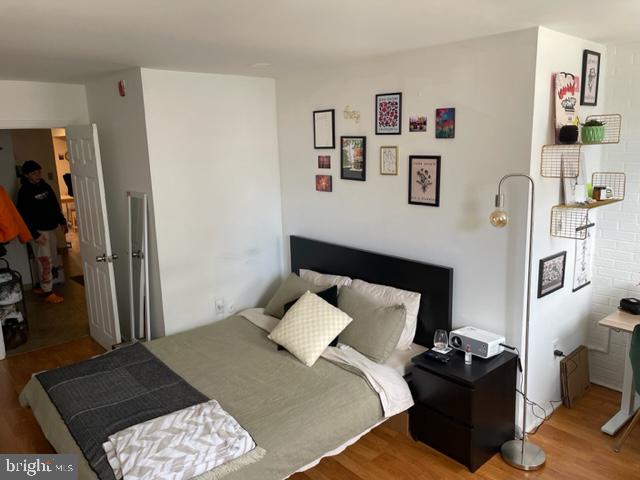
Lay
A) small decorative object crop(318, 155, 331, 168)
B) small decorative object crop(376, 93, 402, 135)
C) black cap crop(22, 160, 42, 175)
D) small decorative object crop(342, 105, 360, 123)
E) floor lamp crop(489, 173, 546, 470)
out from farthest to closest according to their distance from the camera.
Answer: black cap crop(22, 160, 42, 175), small decorative object crop(318, 155, 331, 168), small decorative object crop(342, 105, 360, 123), small decorative object crop(376, 93, 402, 135), floor lamp crop(489, 173, 546, 470)

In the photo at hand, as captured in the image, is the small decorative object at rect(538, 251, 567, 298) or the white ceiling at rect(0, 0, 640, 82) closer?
the white ceiling at rect(0, 0, 640, 82)

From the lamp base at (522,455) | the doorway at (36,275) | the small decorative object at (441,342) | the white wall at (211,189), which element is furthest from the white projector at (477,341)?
the doorway at (36,275)

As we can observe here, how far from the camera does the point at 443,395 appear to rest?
2.94 metres

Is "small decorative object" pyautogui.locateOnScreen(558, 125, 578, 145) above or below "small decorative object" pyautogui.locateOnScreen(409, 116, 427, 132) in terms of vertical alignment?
below

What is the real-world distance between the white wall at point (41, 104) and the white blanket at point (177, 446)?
3079 millimetres

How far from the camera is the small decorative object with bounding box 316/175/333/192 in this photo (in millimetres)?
4102

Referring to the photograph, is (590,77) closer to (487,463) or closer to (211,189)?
(487,463)

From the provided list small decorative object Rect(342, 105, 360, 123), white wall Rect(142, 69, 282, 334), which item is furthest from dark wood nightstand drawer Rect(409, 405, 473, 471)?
small decorative object Rect(342, 105, 360, 123)

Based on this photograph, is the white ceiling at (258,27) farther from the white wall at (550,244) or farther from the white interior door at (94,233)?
the white interior door at (94,233)

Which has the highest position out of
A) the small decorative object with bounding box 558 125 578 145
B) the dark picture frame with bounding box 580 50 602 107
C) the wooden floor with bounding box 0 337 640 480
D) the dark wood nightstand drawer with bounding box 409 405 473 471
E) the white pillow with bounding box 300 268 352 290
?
the dark picture frame with bounding box 580 50 602 107

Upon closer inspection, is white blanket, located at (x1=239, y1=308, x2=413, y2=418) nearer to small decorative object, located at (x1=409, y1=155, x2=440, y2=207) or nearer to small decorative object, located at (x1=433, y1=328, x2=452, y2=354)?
small decorative object, located at (x1=433, y1=328, x2=452, y2=354)

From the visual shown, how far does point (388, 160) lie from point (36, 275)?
201 inches

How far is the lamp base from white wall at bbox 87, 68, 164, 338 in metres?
2.61

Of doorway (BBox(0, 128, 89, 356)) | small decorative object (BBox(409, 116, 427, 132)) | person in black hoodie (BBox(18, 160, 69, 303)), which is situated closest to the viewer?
small decorative object (BBox(409, 116, 427, 132))
